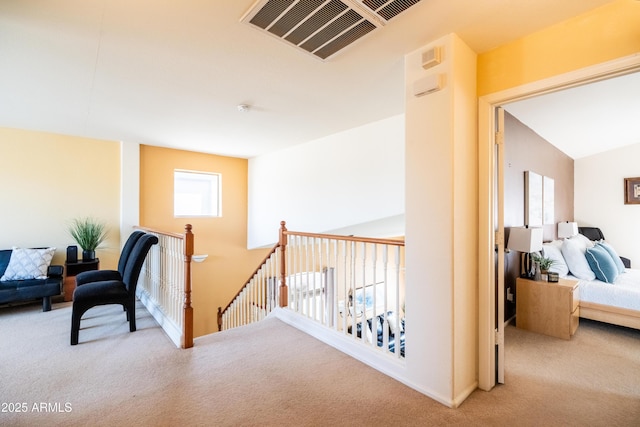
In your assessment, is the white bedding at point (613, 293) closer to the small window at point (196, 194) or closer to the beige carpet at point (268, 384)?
the beige carpet at point (268, 384)

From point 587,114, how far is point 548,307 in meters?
2.25

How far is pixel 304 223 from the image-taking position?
456 centimetres

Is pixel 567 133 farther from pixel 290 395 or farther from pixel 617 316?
pixel 290 395

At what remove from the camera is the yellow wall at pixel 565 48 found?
57.5 inches

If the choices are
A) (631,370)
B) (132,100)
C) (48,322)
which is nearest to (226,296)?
(48,322)

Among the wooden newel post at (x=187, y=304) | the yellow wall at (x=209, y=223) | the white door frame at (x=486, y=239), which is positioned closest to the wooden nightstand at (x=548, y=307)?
the white door frame at (x=486, y=239)

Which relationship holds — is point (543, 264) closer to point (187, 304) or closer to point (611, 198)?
point (611, 198)

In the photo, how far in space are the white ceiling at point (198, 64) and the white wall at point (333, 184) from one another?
1.04 ft

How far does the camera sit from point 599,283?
3133 millimetres

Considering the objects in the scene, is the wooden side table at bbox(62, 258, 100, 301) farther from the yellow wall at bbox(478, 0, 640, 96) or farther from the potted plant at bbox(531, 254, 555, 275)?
the potted plant at bbox(531, 254, 555, 275)

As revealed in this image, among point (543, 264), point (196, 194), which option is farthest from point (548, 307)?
point (196, 194)

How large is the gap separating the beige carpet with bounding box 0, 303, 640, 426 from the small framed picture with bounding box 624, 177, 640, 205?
3.13m

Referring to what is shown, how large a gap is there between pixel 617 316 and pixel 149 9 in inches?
186

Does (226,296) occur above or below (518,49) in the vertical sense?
below
